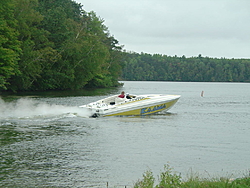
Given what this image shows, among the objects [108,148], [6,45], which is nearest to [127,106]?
[108,148]

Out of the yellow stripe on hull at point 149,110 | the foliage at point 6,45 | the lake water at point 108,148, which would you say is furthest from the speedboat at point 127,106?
the foliage at point 6,45

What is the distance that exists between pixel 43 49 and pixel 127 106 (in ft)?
116

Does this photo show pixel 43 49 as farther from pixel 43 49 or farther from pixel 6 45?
pixel 6 45

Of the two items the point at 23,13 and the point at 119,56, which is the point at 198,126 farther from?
the point at 119,56

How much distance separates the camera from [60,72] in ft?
219

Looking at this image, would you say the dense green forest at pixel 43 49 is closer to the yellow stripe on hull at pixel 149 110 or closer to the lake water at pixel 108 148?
the yellow stripe on hull at pixel 149 110

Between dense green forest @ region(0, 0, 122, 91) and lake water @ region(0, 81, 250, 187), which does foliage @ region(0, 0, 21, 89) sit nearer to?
dense green forest @ region(0, 0, 122, 91)

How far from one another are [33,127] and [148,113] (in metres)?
9.96

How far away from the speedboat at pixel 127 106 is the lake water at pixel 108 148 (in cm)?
58

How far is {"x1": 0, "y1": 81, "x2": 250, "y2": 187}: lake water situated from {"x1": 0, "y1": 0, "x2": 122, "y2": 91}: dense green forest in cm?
2372

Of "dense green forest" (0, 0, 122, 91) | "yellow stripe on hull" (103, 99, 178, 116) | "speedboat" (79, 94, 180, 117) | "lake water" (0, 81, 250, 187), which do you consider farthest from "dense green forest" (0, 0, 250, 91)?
"lake water" (0, 81, 250, 187)

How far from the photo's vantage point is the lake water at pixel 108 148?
12.4 metres

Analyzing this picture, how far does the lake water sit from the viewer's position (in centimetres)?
1243

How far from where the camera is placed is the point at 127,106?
27.8m
